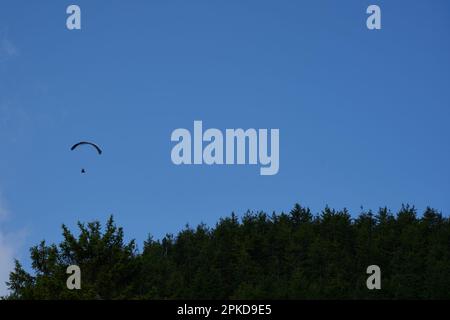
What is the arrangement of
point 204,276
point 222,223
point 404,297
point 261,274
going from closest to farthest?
1. point 404,297
2. point 204,276
3. point 261,274
4. point 222,223

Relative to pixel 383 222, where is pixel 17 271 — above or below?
below

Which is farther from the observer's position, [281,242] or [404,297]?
[281,242]

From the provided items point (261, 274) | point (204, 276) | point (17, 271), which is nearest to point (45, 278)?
point (17, 271)

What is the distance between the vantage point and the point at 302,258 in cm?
12619

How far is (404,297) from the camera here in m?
101

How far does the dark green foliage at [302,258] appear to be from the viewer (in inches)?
4114

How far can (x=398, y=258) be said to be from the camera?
380 ft

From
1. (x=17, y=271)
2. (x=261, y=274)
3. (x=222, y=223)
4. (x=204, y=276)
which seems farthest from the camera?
(x=222, y=223)

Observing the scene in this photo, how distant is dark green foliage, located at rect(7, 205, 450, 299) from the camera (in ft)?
343
